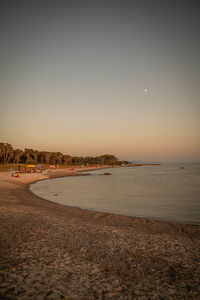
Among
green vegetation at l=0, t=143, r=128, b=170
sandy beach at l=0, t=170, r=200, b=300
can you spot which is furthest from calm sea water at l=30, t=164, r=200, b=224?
green vegetation at l=0, t=143, r=128, b=170

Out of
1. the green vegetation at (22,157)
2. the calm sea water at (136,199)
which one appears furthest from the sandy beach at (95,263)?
the green vegetation at (22,157)

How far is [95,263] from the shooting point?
212 inches

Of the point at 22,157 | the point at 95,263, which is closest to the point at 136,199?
the point at 95,263

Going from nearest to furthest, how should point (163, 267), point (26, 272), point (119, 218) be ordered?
point (26, 272)
point (163, 267)
point (119, 218)

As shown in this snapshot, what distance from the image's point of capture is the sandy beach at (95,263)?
162 inches

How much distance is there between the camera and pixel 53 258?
554 centimetres

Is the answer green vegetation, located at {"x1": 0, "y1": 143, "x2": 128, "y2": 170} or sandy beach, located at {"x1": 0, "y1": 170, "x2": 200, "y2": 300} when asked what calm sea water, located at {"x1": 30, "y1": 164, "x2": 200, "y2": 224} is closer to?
sandy beach, located at {"x1": 0, "y1": 170, "x2": 200, "y2": 300}

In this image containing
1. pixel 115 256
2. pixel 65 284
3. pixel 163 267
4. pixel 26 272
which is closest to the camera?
pixel 65 284

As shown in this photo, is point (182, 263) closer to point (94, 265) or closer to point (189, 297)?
point (189, 297)

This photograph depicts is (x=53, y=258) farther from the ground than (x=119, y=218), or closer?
farther from the ground

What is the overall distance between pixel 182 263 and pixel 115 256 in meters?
2.13

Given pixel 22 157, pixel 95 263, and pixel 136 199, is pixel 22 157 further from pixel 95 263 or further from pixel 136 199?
pixel 95 263

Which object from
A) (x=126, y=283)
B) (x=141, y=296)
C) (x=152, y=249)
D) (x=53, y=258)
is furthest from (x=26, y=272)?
(x=152, y=249)

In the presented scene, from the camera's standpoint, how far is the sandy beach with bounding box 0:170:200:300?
4125mm
